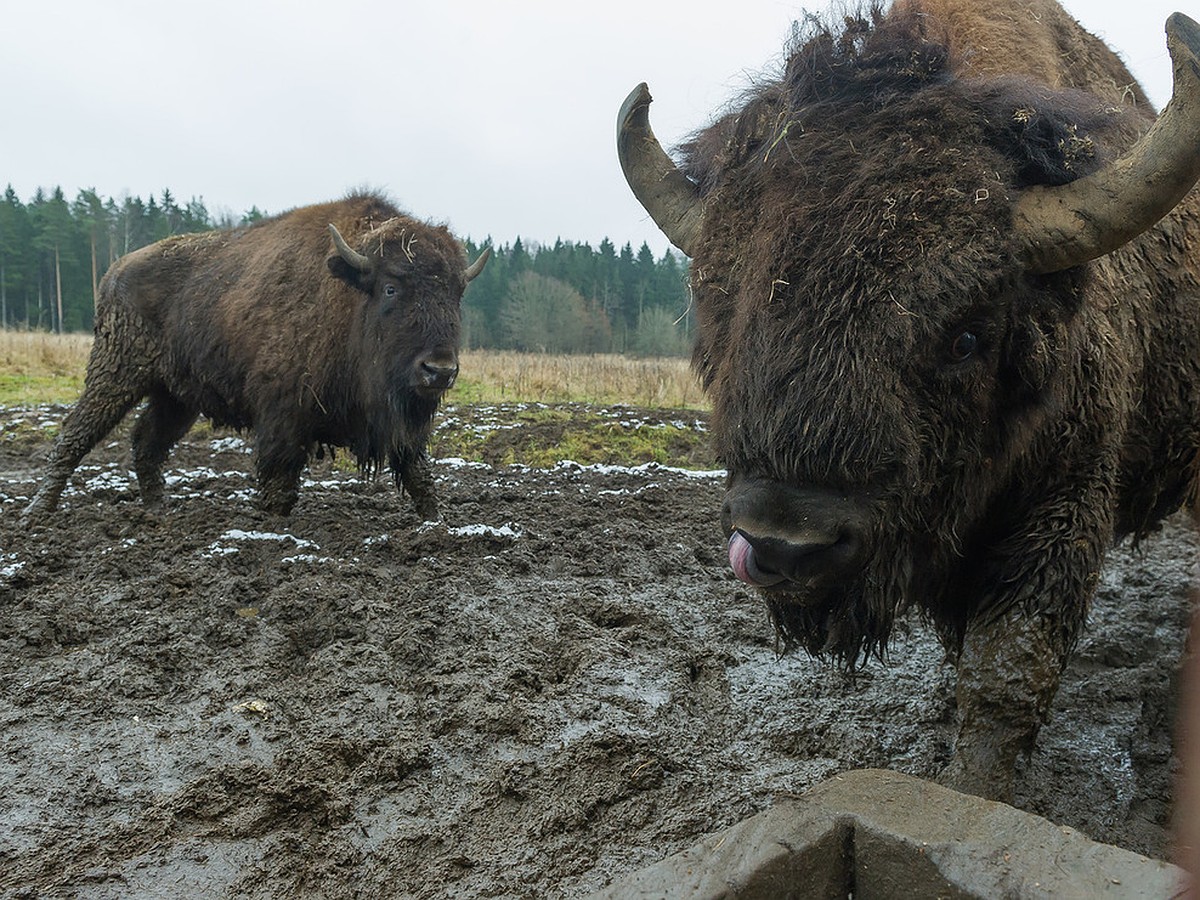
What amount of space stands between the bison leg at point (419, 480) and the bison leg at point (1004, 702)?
14.8 ft

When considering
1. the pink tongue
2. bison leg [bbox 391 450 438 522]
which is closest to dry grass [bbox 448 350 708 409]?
bison leg [bbox 391 450 438 522]

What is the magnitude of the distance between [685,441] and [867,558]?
26.8 feet

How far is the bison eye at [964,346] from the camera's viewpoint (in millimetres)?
2156

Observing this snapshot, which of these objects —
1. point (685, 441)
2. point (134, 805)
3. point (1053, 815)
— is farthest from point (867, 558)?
point (685, 441)

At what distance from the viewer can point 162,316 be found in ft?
24.3

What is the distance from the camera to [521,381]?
1648 centimetres

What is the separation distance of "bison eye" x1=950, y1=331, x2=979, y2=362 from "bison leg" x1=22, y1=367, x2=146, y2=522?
6529mm

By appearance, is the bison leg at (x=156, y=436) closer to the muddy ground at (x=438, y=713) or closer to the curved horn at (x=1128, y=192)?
the muddy ground at (x=438, y=713)

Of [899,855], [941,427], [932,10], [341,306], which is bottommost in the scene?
[899,855]

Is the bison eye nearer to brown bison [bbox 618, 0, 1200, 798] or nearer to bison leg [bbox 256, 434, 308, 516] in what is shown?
brown bison [bbox 618, 0, 1200, 798]

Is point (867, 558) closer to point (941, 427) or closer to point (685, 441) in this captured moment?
point (941, 427)

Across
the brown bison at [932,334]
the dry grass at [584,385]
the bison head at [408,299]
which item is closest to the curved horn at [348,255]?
the bison head at [408,299]

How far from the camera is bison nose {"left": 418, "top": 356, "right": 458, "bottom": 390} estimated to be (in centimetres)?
587

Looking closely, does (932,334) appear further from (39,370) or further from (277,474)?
(39,370)
